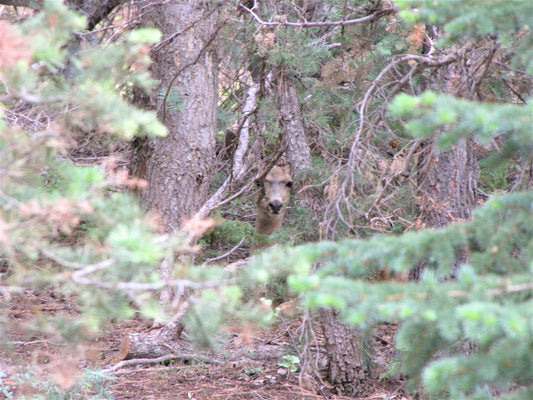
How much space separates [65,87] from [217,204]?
4189 mm

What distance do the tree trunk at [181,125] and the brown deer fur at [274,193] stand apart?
119 cm

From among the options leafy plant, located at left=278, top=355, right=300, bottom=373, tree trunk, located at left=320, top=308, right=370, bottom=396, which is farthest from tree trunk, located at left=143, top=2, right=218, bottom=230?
tree trunk, located at left=320, top=308, right=370, bottom=396

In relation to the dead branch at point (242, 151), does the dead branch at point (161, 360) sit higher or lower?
lower

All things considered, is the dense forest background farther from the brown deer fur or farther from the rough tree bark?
the brown deer fur

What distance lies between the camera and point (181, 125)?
7.84m

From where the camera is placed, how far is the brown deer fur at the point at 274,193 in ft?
29.9

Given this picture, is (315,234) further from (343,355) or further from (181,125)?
(181,125)

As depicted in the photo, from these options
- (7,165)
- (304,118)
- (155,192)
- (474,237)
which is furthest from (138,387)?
(474,237)

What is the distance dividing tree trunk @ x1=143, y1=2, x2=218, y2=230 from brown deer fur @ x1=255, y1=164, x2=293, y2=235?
46.7 inches

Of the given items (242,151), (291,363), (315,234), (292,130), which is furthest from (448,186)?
(242,151)

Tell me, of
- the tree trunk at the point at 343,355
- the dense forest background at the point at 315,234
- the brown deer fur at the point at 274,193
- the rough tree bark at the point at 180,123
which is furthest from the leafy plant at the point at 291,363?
A: the brown deer fur at the point at 274,193

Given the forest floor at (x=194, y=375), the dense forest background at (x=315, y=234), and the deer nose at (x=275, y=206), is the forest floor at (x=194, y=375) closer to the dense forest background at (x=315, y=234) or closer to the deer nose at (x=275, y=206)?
the dense forest background at (x=315, y=234)

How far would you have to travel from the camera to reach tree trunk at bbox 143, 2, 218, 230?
25.7ft

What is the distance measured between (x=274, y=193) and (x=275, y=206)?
196 mm
